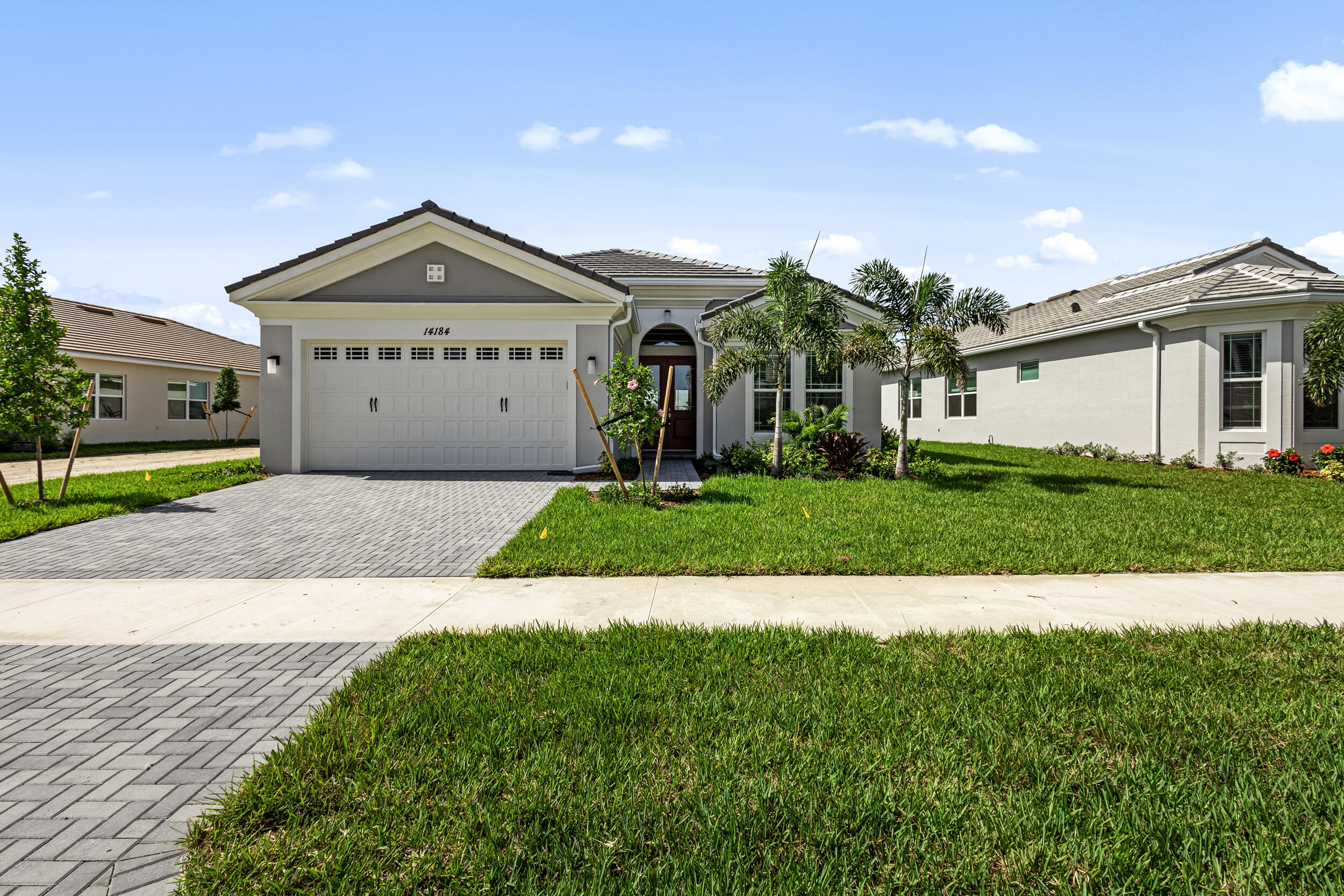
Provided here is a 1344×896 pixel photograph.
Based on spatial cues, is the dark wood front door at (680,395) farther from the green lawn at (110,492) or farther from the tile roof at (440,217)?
the green lawn at (110,492)

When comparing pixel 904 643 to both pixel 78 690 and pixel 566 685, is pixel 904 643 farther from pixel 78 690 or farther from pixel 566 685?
pixel 78 690

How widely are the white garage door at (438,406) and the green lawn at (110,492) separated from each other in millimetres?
1898

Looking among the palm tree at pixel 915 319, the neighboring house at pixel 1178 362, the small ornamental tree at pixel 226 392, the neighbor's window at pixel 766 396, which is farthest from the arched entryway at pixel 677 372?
the small ornamental tree at pixel 226 392

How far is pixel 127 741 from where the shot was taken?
301cm

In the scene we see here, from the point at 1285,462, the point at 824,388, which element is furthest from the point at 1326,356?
the point at 824,388

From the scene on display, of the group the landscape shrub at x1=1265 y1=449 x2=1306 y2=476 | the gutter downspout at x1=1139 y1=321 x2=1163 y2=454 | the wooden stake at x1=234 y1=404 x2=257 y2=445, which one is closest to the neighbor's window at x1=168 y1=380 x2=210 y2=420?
the wooden stake at x1=234 y1=404 x2=257 y2=445

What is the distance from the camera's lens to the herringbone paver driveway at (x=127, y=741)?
7.39ft

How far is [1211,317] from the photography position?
13664 millimetres

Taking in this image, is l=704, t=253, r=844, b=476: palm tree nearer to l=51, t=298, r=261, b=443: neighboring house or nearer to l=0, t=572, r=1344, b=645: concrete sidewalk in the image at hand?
l=0, t=572, r=1344, b=645: concrete sidewalk

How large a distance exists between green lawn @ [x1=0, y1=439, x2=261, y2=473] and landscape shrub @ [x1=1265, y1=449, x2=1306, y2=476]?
72.0ft

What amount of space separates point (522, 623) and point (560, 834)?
2411mm

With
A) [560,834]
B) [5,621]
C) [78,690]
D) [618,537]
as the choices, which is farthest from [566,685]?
[5,621]

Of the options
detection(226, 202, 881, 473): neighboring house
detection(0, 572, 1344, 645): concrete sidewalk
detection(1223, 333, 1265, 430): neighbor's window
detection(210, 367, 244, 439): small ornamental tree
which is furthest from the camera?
detection(210, 367, 244, 439): small ornamental tree

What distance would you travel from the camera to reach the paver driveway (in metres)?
6.19
